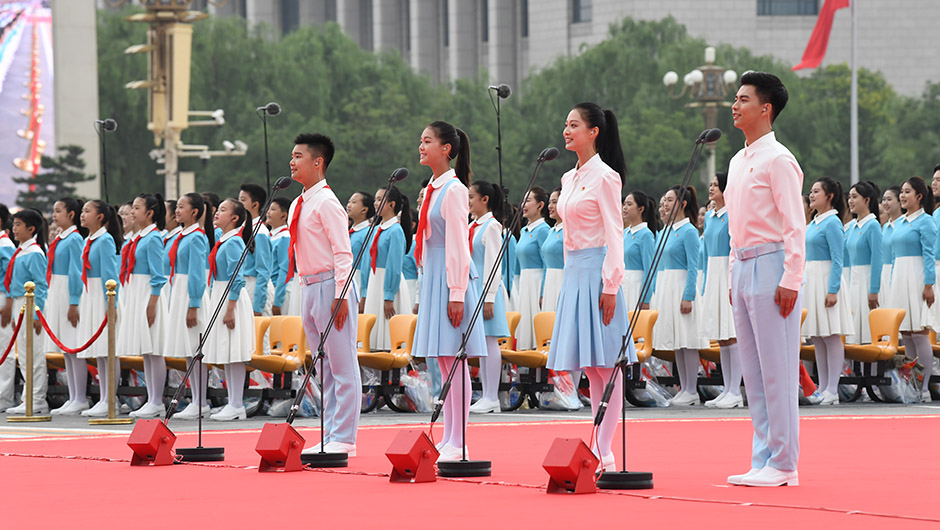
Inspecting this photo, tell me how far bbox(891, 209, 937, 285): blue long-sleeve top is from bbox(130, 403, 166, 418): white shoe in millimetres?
7417

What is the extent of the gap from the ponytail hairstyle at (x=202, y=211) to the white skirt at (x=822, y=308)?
5653 mm

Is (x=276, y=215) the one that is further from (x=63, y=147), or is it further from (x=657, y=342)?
(x=63, y=147)

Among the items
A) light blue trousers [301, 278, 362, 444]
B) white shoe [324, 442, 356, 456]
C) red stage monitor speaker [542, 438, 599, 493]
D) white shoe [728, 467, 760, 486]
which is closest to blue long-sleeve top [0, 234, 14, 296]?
light blue trousers [301, 278, 362, 444]

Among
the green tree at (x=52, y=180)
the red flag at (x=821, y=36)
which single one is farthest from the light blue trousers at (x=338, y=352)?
the red flag at (x=821, y=36)

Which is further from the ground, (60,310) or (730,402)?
(60,310)

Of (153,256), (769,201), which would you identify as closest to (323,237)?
(769,201)

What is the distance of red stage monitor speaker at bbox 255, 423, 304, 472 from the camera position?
982 cm

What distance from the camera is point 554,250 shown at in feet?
54.4

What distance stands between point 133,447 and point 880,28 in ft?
214

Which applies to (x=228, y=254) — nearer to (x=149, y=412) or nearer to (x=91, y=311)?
(x=149, y=412)

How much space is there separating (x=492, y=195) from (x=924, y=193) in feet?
14.2

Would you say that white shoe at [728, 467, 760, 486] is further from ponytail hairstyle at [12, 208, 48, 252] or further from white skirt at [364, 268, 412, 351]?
ponytail hairstyle at [12, 208, 48, 252]

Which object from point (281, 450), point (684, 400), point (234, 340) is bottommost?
point (684, 400)

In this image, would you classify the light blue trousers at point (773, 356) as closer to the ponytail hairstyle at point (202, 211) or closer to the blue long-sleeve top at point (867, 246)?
the ponytail hairstyle at point (202, 211)
